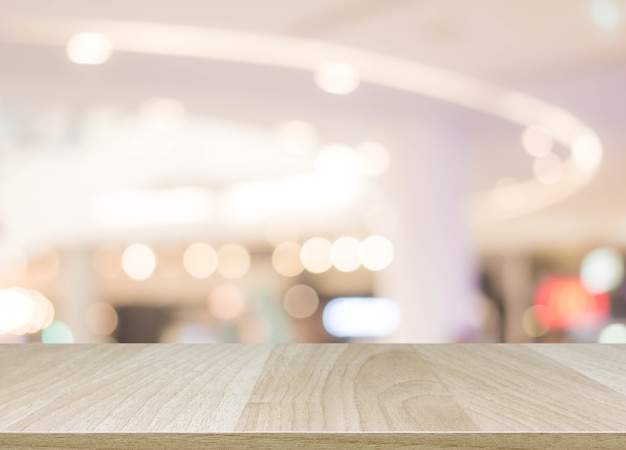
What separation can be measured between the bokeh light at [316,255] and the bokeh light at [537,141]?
12537mm

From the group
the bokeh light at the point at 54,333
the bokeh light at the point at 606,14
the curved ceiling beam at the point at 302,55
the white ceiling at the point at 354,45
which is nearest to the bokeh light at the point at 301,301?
the bokeh light at the point at 54,333

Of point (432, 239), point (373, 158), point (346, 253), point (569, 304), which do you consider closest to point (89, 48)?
point (432, 239)

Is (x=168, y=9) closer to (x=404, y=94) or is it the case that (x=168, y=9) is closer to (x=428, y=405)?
(x=404, y=94)

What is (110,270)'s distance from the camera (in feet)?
86.9

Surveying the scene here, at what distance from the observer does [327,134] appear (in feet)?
29.1

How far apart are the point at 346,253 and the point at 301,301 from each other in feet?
11.2

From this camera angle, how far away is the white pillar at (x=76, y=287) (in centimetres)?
2067

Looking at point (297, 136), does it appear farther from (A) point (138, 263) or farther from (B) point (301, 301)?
(A) point (138, 263)

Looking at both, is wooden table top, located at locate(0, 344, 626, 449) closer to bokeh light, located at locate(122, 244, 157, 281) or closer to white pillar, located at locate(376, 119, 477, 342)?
white pillar, located at locate(376, 119, 477, 342)

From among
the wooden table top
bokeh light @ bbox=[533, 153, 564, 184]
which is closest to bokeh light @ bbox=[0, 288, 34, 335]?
bokeh light @ bbox=[533, 153, 564, 184]

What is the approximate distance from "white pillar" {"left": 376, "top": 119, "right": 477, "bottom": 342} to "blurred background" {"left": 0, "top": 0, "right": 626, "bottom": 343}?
0.02 m

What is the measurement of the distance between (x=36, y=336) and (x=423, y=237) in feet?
81.3

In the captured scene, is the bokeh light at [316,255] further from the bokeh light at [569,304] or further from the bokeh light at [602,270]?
the bokeh light at [602,270]

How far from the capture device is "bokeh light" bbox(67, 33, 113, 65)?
18.9 ft
